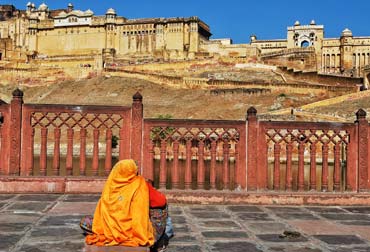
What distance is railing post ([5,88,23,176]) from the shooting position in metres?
8.76

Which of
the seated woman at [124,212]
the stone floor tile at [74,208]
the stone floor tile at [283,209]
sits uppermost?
the seated woman at [124,212]

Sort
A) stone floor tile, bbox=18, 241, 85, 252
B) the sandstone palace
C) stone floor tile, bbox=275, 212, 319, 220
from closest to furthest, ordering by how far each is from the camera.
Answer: stone floor tile, bbox=18, 241, 85, 252, stone floor tile, bbox=275, 212, 319, 220, the sandstone palace

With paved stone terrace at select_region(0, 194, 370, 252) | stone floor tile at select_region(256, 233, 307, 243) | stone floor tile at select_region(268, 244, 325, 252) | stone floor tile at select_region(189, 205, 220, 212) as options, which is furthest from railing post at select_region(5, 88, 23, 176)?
stone floor tile at select_region(268, 244, 325, 252)

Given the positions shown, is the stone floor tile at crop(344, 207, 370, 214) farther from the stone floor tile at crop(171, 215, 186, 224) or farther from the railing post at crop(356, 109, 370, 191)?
the stone floor tile at crop(171, 215, 186, 224)

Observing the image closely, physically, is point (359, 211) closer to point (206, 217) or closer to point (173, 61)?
point (206, 217)

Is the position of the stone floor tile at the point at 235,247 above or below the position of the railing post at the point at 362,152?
below

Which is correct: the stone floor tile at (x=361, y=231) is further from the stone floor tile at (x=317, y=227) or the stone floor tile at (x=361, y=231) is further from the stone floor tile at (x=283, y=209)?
the stone floor tile at (x=283, y=209)

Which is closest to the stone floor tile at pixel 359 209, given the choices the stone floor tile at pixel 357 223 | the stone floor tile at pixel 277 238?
the stone floor tile at pixel 357 223

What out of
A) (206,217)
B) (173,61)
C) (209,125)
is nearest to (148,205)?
(206,217)

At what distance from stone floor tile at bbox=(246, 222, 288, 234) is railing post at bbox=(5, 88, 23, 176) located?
4.43 m

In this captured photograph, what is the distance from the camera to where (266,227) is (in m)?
6.50

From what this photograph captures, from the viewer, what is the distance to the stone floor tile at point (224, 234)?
19.2 feet

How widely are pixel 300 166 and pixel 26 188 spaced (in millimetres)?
4893

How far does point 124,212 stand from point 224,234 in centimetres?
154
